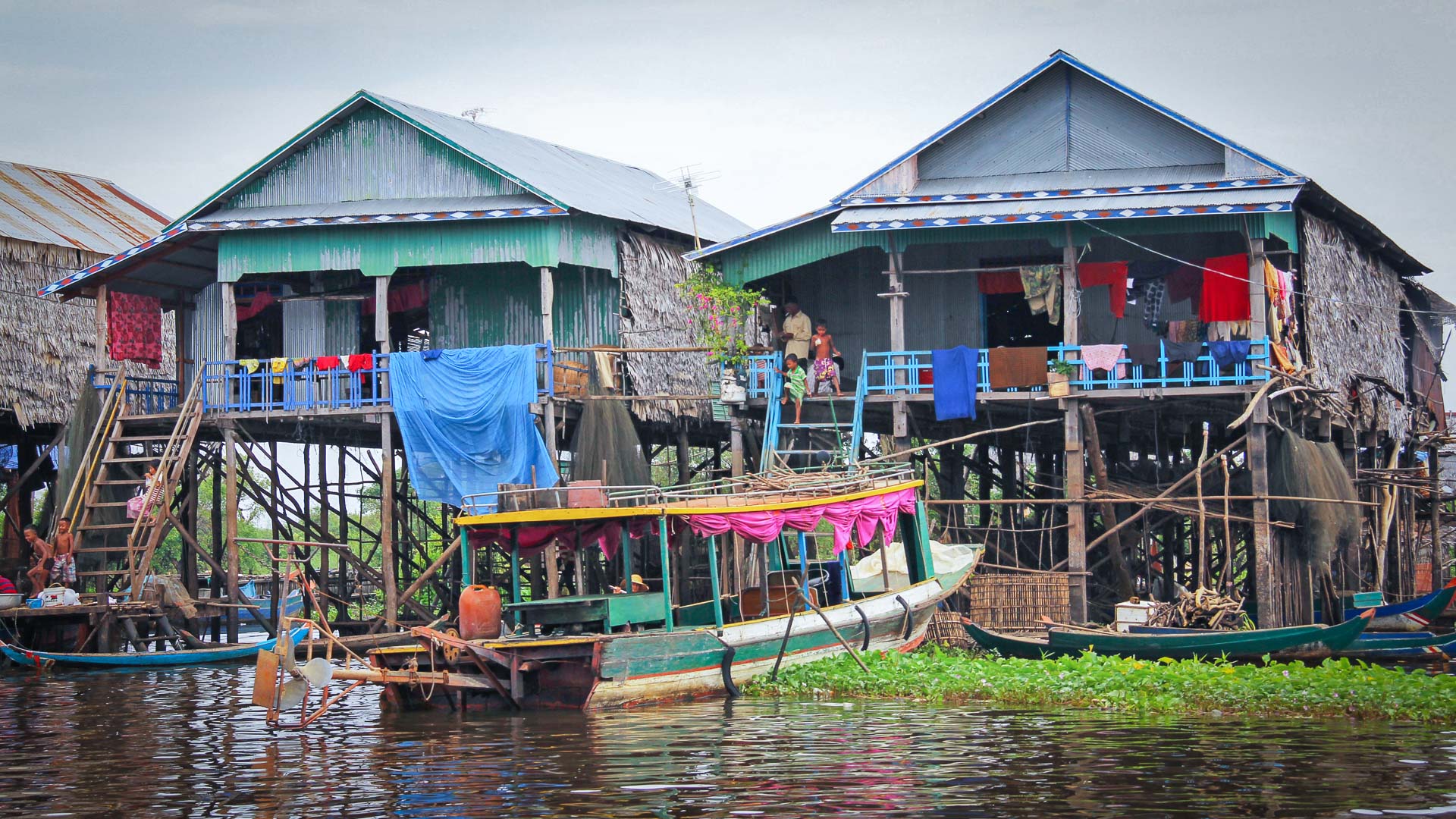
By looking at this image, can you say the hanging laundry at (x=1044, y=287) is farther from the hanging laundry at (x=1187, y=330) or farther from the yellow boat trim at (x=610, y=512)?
the yellow boat trim at (x=610, y=512)

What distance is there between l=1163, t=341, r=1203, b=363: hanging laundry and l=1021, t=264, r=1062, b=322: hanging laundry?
164 centimetres

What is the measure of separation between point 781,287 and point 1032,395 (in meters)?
5.11

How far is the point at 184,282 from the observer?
26391 mm

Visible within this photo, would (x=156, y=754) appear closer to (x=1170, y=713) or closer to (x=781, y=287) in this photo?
→ (x=1170, y=713)

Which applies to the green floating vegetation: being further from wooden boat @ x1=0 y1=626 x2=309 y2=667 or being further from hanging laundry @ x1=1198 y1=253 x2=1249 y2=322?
wooden boat @ x1=0 y1=626 x2=309 y2=667

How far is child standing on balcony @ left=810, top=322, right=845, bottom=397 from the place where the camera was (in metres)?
22.9

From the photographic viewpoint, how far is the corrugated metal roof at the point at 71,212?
28.1 metres

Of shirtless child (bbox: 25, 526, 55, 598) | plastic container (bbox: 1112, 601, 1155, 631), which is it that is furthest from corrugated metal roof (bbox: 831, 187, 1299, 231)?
shirtless child (bbox: 25, 526, 55, 598)

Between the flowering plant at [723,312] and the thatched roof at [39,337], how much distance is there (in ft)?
33.8

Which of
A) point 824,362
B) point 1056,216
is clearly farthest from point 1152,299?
point 824,362

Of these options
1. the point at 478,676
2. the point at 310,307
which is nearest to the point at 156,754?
the point at 478,676

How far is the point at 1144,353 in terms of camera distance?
74.1 feet

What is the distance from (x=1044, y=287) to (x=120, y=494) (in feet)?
45.9

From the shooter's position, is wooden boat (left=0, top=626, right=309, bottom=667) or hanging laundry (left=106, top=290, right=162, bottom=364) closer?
wooden boat (left=0, top=626, right=309, bottom=667)
